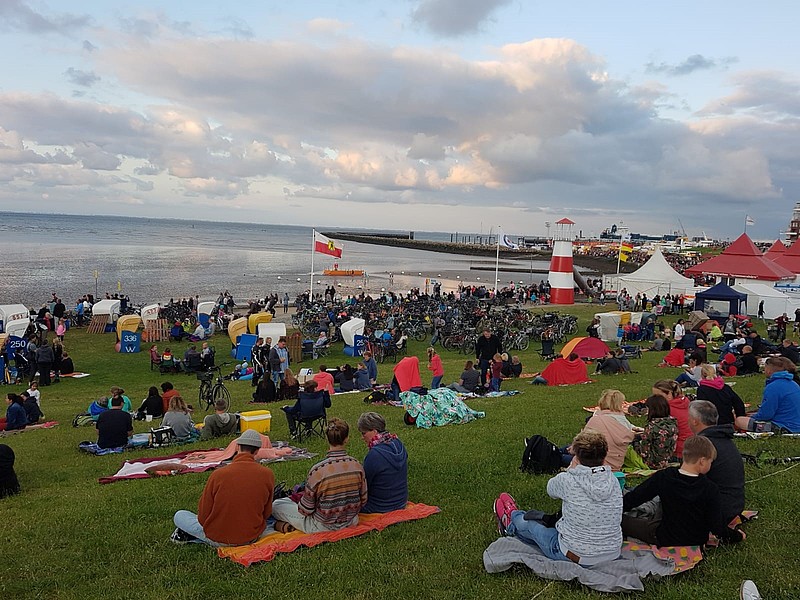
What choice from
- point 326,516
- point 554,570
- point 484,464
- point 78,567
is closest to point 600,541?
point 554,570

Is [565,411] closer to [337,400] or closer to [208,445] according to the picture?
[337,400]

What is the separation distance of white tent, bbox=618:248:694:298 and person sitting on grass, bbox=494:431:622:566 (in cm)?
3410

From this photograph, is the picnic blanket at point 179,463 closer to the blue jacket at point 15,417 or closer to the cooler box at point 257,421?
the cooler box at point 257,421

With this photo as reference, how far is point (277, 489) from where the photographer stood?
18.3 feet

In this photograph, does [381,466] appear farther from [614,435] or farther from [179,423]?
[179,423]

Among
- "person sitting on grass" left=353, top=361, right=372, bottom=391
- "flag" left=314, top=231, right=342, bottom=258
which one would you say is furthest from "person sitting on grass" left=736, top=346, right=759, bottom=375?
"flag" left=314, top=231, right=342, bottom=258

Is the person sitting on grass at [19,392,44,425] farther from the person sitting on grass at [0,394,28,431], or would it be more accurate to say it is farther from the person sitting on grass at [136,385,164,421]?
the person sitting on grass at [136,385,164,421]

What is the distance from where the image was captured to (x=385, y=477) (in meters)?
5.30

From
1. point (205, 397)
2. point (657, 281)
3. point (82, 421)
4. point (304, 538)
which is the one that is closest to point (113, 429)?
point (82, 421)

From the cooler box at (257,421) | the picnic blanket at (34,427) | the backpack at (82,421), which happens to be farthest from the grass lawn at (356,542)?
the backpack at (82,421)

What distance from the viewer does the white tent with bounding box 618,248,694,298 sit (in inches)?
1388

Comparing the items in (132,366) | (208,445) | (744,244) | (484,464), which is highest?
(744,244)

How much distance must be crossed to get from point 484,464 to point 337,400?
20.9 feet

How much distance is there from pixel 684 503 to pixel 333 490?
2.63 meters
